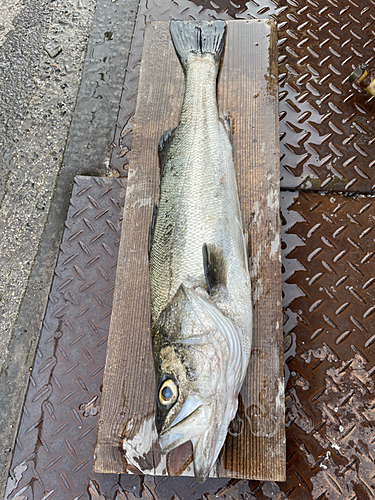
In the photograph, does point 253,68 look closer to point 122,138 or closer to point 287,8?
point 287,8

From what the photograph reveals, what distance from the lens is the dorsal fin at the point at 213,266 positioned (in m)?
2.09

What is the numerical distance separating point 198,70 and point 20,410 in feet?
10.3

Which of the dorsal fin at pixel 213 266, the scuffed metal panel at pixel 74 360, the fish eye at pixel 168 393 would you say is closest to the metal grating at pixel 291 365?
the scuffed metal panel at pixel 74 360

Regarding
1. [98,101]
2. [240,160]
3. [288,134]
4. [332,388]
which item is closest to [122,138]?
[98,101]

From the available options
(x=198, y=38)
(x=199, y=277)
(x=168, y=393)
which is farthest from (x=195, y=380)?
(x=198, y=38)

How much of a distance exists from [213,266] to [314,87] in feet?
7.00

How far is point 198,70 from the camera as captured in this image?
8.91 ft

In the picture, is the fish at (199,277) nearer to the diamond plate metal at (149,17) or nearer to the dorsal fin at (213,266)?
the dorsal fin at (213,266)

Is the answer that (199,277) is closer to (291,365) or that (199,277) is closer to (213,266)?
(213,266)

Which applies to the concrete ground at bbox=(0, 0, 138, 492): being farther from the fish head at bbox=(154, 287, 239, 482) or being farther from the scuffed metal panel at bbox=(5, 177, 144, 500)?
the fish head at bbox=(154, 287, 239, 482)

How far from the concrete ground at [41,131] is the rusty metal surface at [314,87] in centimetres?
30

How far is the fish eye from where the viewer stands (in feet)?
6.08

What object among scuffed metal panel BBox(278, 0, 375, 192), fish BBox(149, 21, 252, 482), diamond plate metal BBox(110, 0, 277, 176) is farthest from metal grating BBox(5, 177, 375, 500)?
fish BBox(149, 21, 252, 482)

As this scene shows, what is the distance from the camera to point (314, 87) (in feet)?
10.3
